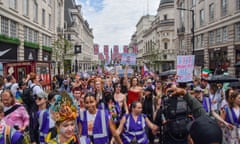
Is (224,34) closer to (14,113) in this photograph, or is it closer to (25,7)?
(25,7)

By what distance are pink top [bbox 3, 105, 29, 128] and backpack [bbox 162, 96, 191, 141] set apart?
99.2 inches

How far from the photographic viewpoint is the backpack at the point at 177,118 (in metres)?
4.23

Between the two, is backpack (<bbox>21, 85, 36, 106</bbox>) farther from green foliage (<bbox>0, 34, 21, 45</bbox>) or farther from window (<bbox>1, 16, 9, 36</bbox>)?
window (<bbox>1, 16, 9, 36</bbox>)

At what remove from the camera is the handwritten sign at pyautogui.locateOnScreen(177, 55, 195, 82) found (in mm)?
7098

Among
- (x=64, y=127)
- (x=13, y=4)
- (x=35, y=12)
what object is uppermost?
(x=35, y=12)

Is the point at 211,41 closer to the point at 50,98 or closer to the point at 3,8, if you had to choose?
the point at 3,8

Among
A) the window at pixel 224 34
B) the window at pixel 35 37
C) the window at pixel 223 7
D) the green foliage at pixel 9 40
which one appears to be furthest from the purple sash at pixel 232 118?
the window at pixel 35 37

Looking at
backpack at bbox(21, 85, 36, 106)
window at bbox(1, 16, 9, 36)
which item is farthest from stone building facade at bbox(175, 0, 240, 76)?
backpack at bbox(21, 85, 36, 106)

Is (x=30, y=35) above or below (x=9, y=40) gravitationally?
above

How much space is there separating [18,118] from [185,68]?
4.82 m

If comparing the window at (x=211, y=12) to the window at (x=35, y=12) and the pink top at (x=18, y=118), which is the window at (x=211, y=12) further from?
the pink top at (x=18, y=118)

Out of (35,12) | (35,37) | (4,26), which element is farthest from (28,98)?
(35,12)

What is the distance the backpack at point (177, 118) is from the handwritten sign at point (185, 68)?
102 inches

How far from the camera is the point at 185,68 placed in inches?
290
